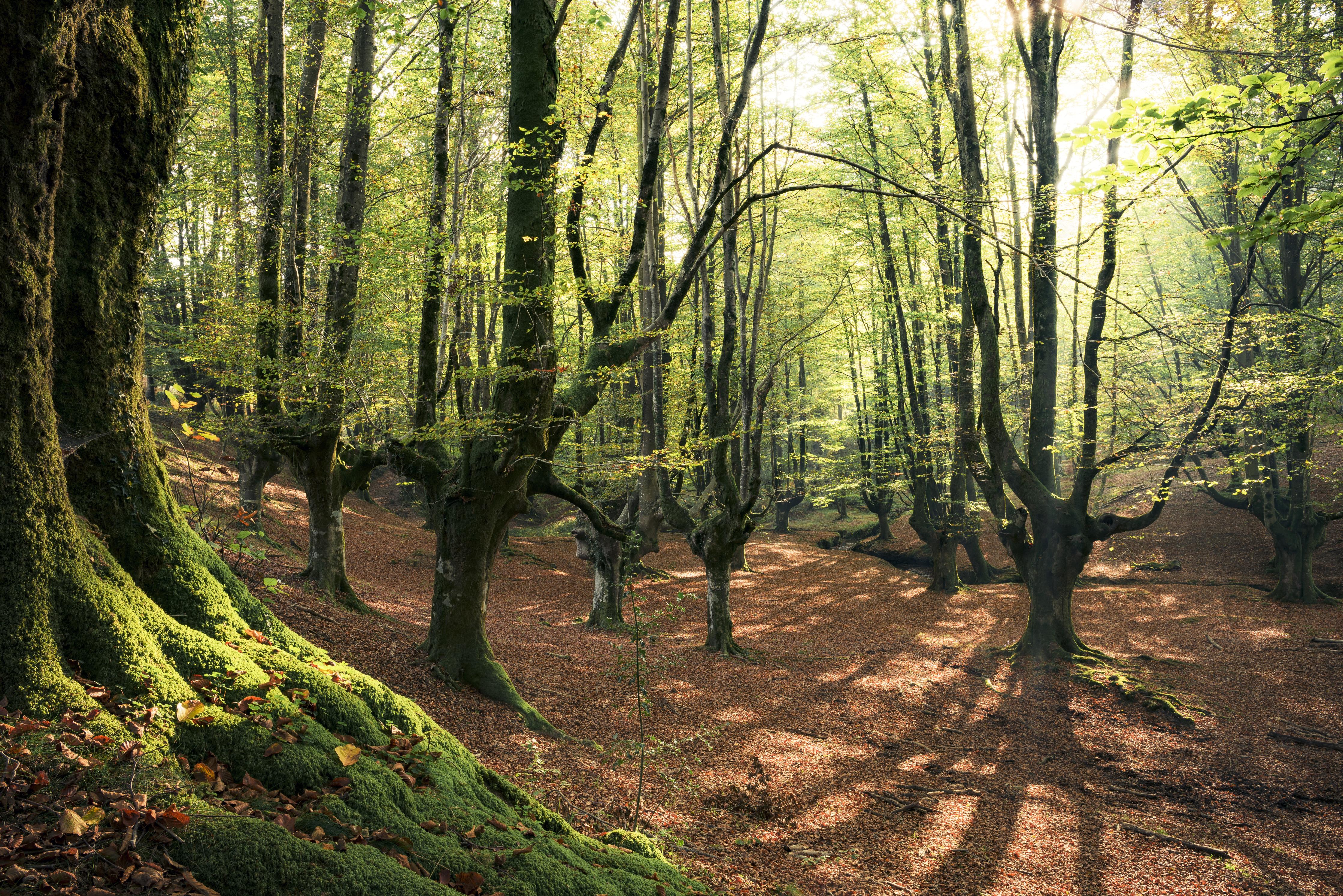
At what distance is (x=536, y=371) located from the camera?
6.18 m

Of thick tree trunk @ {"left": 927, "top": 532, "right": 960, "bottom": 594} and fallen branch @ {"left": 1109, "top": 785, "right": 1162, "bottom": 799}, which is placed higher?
thick tree trunk @ {"left": 927, "top": 532, "right": 960, "bottom": 594}

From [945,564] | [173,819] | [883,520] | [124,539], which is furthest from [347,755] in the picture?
[883,520]

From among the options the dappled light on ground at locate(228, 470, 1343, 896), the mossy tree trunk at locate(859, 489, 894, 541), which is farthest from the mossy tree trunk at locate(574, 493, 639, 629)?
the mossy tree trunk at locate(859, 489, 894, 541)

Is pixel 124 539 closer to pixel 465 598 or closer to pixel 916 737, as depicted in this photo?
pixel 465 598

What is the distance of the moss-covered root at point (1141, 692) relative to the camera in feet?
28.1

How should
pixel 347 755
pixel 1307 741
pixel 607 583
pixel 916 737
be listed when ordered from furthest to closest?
1. pixel 607 583
2. pixel 916 737
3. pixel 1307 741
4. pixel 347 755

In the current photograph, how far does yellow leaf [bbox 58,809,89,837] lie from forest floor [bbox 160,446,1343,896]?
128 inches

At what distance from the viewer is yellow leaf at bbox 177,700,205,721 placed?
2277mm

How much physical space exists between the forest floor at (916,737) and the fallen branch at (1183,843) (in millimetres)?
56

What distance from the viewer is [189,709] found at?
2.31 metres

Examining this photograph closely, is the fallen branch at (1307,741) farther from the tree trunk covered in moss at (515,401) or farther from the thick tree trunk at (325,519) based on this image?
the thick tree trunk at (325,519)

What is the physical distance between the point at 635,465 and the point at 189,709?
5.59 m

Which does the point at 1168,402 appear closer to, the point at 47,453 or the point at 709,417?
the point at 709,417

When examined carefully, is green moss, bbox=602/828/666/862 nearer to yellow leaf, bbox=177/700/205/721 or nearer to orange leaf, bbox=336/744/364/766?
orange leaf, bbox=336/744/364/766
